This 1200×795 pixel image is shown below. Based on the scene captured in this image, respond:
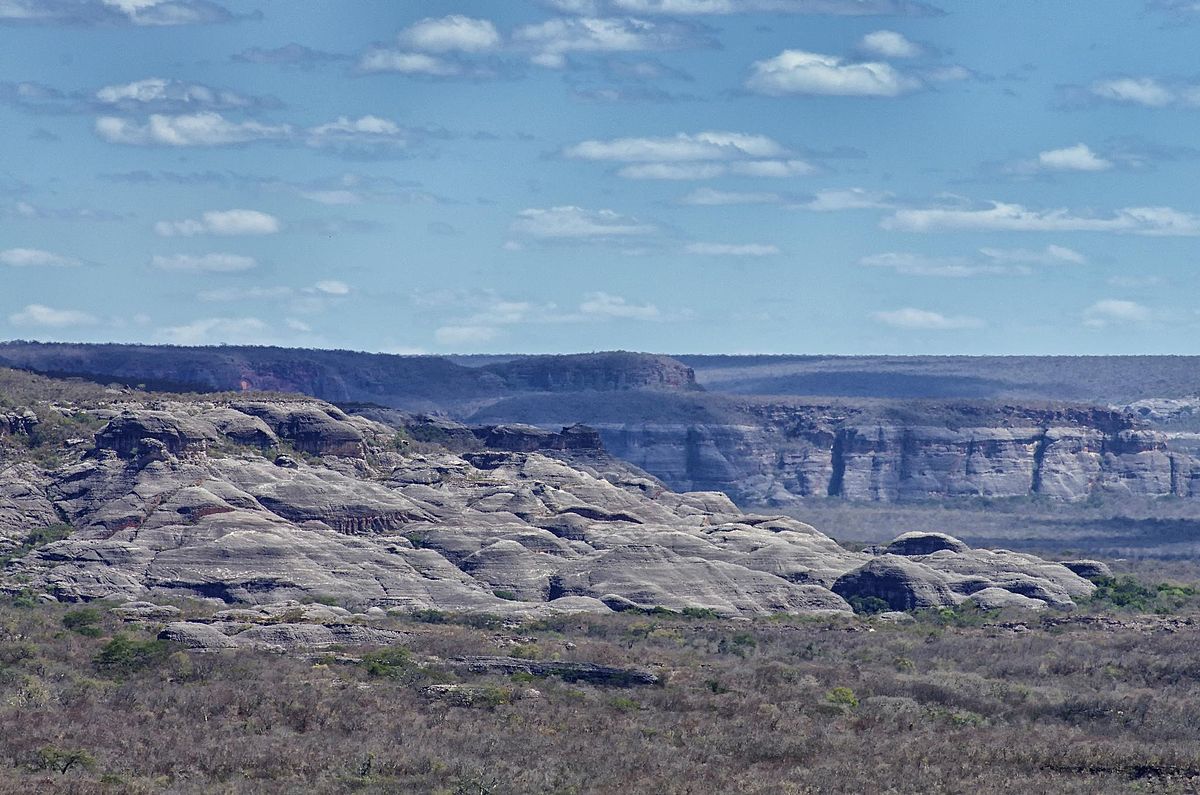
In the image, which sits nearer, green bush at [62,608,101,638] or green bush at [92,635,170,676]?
green bush at [92,635,170,676]

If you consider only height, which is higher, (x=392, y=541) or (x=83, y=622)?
(x=392, y=541)

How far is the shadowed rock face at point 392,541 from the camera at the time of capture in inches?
6063

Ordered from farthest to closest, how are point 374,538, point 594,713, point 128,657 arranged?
1. point 374,538
2. point 128,657
3. point 594,713

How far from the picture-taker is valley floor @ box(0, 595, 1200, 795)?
97.9 m

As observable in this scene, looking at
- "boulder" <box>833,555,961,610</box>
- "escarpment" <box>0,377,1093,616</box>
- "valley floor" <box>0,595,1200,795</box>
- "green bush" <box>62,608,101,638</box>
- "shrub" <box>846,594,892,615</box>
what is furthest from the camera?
"boulder" <box>833,555,961,610</box>

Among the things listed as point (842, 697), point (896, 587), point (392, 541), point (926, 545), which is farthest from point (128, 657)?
point (926, 545)

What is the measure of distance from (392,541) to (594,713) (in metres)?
52.9

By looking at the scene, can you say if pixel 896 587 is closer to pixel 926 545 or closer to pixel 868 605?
pixel 868 605

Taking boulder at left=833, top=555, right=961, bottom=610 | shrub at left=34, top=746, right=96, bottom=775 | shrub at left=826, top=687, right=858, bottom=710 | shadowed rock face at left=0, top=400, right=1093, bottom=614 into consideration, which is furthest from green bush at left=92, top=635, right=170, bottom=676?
boulder at left=833, top=555, right=961, bottom=610

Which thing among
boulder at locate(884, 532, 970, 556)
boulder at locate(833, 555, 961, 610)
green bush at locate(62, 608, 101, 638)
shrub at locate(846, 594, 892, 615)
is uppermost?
boulder at locate(884, 532, 970, 556)

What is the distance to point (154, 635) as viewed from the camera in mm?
130625

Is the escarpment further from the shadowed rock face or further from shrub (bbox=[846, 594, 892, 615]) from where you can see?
shrub (bbox=[846, 594, 892, 615])

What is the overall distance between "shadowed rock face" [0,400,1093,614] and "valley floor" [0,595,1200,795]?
294 inches

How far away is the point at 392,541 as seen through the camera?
166 meters
